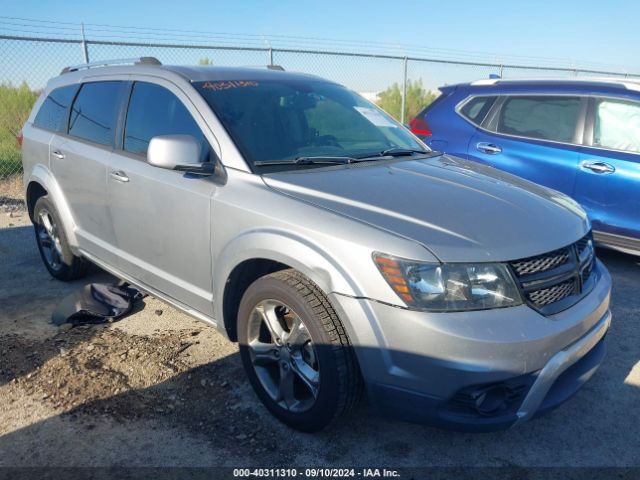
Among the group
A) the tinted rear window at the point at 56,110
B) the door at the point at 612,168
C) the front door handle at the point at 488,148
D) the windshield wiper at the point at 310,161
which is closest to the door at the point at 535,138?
the front door handle at the point at 488,148

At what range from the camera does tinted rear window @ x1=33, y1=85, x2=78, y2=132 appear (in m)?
4.39

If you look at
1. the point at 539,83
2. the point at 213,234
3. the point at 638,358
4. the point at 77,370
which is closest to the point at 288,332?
the point at 213,234

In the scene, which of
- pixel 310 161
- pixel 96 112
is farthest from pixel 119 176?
pixel 310 161

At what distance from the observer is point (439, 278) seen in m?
2.16

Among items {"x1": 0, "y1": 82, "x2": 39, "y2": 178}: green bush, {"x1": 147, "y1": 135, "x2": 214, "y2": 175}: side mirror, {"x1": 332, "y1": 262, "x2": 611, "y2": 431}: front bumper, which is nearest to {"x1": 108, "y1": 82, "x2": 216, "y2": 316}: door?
{"x1": 147, "y1": 135, "x2": 214, "y2": 175}: side mirror

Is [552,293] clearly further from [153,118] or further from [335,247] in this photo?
[153,118]

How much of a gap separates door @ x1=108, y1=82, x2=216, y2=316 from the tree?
11116 mm

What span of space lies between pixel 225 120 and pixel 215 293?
38.0 inches

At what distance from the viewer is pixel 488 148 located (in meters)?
5.43

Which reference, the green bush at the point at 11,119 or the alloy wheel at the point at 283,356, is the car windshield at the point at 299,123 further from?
the green bush at the point at 11,119

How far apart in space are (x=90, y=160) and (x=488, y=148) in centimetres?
372

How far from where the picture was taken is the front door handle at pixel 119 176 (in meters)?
3.44

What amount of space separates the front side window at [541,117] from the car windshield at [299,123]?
206 centimetres

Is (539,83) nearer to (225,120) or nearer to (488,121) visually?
(488,121)
